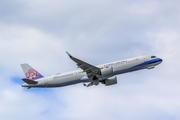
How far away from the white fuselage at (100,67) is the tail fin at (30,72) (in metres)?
2.29

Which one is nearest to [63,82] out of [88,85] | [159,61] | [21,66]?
[88,85]

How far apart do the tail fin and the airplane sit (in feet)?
2.04

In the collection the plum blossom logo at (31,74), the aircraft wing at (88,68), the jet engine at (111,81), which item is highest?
the plum blossom logo at (31,74)

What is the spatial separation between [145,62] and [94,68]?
12139mm

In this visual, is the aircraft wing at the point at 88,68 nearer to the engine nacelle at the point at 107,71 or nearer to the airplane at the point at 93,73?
the airplane at the point at 93,73

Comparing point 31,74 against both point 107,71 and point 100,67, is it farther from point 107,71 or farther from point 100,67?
point 107,71

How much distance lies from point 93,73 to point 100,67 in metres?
2.62

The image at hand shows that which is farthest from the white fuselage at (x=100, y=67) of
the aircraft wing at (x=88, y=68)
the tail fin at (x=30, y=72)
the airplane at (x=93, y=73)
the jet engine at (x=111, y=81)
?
the jet engine at (x=111, y=81)

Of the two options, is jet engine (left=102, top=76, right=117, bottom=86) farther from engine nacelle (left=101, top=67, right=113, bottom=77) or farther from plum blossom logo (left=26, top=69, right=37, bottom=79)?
plum blossom logo (left=26, top=69, right=37, bottom=79)

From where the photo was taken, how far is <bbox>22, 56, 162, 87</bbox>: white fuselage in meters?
55.5

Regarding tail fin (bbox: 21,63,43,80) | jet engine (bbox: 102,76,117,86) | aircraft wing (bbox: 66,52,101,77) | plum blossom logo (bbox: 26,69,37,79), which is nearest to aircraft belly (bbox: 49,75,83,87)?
aircraft wing (bbox: 66,52,101,77)

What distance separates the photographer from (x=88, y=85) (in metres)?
60.9

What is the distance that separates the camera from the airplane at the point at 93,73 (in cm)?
5433

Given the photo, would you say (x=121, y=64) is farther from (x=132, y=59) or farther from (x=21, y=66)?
(x=21, y=66)
